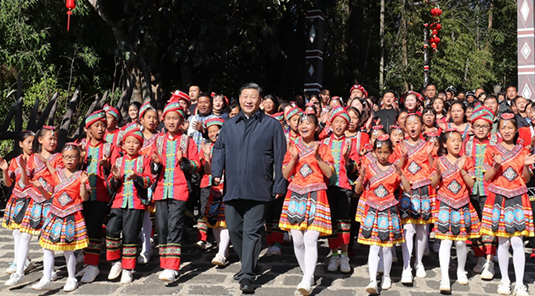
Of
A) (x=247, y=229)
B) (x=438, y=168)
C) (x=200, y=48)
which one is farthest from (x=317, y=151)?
(x=200, y=48)

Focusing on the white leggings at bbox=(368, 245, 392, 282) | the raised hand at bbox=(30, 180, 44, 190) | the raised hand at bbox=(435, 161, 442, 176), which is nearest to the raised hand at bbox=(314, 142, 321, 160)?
the white leggings at bbox=(368, 245, 392, 282)

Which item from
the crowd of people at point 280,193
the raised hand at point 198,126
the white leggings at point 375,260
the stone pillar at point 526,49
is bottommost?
the white leggings at point 375,260

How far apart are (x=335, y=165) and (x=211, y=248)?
1940mm

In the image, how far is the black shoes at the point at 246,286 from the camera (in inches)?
193

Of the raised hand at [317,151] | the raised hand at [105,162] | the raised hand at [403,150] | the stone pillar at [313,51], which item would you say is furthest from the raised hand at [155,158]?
the stone pillar at [313,51]

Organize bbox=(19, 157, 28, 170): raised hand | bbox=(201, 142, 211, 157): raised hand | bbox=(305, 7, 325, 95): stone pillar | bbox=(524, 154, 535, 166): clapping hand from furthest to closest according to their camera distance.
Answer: bbox=(305, 7, 325, 95): stone pillar → bbox=(201, 142, 211, 157): raised hand → bbox=(19, 157, 28, 170): raised hand → bbox=(524, 154, 535, 166): clapping hand

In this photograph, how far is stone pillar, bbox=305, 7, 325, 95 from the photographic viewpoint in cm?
1305

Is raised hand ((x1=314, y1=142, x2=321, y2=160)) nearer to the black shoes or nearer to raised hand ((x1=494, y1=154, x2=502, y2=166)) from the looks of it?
the black shoes

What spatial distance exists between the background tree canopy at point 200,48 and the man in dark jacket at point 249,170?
534cm

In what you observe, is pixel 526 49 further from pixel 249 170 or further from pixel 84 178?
pixel 84 178

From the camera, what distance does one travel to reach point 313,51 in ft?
43.2

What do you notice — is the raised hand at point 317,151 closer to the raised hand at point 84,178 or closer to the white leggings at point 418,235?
the white leggings at point 418,235

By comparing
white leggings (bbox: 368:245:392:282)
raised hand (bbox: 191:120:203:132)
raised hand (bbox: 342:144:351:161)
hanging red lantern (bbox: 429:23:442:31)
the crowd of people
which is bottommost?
white leggings (bbox: 368:245:392:282)

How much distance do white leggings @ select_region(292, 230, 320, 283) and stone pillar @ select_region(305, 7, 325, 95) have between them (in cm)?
821
